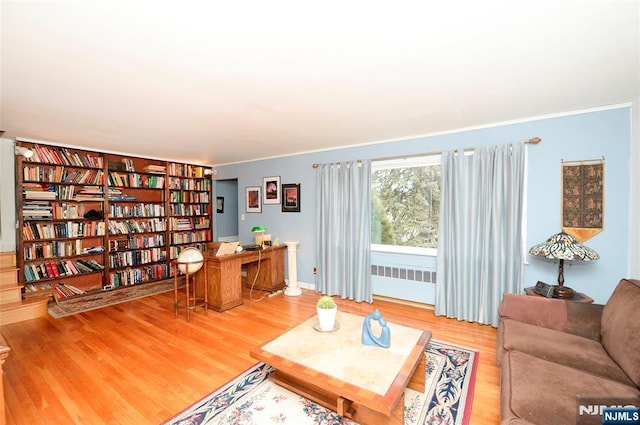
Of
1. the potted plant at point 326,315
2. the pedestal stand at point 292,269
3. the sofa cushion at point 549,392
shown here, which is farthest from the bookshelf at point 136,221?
the sofa cushion at point 549,392

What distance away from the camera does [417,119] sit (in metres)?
2.92

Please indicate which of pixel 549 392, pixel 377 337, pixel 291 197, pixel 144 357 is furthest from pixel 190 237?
pixel 549 392

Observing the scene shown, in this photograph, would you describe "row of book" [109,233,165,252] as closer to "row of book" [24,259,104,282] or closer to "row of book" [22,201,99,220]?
"row of book" [24,259,104,282]

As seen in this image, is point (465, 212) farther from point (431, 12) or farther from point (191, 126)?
point (191, 126)

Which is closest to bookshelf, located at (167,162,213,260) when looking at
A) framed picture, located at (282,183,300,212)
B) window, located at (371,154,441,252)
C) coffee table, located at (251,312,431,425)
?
framed picture, located at (282,183,300,212)

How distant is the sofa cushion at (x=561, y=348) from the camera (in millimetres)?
1552

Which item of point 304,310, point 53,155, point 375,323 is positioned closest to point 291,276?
point 304,310

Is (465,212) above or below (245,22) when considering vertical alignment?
below

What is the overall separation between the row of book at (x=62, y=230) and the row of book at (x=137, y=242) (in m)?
0.30

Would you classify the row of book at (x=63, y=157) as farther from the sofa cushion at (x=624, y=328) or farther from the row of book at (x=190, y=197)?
the sofa cushion at (x=624, y=328)

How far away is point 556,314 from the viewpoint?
2.09 meters

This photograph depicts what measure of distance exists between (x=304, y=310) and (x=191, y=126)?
108 inches

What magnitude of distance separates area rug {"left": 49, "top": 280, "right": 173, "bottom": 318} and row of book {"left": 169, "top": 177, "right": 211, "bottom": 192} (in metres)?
1.90

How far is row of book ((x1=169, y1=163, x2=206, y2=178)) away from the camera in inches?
208
